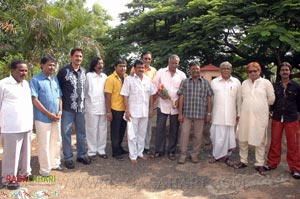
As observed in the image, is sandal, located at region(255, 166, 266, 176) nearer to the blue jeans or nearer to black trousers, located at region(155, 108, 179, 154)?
black trousers, located at region(155, 108, 179, 154)

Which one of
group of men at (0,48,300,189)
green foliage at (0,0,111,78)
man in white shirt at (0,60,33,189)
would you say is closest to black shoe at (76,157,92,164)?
group of men at (0,48,300,189)

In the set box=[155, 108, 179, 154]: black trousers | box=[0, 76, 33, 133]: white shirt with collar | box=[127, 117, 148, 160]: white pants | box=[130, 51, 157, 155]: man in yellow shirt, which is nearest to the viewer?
box=[0, 76, 33, 133]: white shirt with collar

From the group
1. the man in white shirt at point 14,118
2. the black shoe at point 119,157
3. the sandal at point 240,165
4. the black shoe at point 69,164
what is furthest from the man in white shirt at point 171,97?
the man in white shirt at point 14,118

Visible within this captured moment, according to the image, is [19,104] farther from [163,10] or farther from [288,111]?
[163,10]

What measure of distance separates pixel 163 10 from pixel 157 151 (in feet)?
14.7

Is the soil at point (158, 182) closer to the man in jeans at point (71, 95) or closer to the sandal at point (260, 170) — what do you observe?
the sandal at point (260, 170)

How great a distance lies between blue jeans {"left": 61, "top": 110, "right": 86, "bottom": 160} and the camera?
5.10 meters

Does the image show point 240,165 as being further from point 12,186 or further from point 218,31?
point 12,186

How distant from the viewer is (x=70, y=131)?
519 cm

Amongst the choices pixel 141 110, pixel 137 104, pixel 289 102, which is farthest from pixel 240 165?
pixel 137 104

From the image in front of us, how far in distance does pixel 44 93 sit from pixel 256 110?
3363 mm

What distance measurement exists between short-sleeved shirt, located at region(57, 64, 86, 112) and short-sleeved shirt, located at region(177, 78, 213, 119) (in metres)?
1.83

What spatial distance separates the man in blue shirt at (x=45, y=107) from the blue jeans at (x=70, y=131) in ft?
1.00

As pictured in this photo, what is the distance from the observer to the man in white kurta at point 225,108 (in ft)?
17.6
